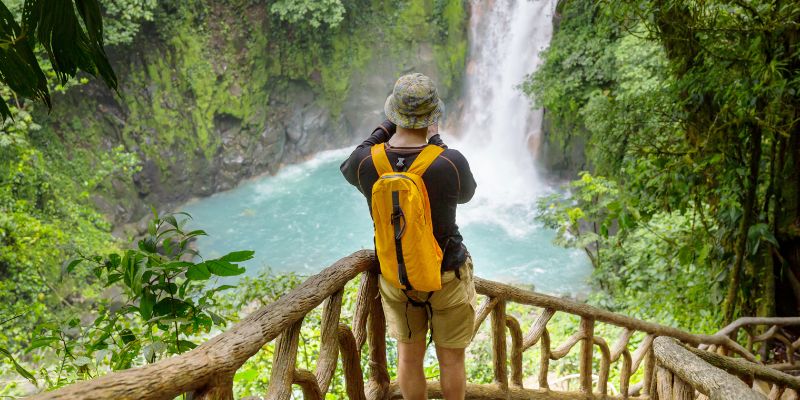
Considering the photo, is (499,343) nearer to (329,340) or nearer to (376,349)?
(376,349)

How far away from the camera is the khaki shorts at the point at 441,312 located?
201 centimetres

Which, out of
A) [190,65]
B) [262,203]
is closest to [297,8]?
[190,65]

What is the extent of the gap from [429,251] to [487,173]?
1486 cm

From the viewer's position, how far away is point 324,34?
688 inches

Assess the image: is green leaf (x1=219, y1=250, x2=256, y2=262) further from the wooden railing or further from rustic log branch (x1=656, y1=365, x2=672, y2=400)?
rustic log branch (x1=656, y1=365, x2=672, y2=400)

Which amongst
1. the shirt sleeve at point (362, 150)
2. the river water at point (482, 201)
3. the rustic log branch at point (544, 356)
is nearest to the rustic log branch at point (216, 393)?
the shirt sleeve at point (362, 150)

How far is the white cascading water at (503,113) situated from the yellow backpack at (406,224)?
12.1 meters

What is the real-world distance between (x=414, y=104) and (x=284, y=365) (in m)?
0.85

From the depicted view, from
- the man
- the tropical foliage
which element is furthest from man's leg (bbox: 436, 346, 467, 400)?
the tropical foliage

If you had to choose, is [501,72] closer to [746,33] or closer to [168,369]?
[746,33]

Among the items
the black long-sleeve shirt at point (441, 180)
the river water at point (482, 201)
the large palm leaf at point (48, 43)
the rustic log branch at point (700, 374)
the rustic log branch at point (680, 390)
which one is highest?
the large palm leaf at point (48, 43)

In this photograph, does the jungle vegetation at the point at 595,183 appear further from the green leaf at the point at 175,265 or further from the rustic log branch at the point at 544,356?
the rustic log branch at the point at 544,356

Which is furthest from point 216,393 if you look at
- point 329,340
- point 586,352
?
point 586,352

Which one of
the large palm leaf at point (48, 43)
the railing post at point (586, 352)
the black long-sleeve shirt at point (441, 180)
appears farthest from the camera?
the railing post at point (586, 352)
